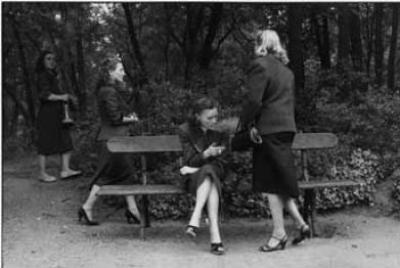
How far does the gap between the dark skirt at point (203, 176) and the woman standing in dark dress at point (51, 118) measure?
3.32 metres

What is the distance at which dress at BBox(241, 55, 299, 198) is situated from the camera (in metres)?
5.86

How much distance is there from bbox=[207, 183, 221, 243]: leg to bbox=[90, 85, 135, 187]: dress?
1.47 meters

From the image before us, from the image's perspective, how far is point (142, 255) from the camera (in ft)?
19.2


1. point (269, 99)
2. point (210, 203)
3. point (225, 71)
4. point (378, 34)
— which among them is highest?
point (378, 34)

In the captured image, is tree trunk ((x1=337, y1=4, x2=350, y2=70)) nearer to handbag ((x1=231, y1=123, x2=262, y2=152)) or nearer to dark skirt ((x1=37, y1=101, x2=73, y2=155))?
dark skirt ((x1=37, y1=101, x2=73, y2=155))

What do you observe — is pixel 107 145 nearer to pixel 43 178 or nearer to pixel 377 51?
pixel 43 178

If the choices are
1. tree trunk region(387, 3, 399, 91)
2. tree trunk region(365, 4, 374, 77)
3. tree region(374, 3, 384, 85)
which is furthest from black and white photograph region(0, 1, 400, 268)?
tree trunk region(365, 4, 374, 77)

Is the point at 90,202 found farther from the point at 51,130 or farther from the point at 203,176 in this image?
the point at 51,130

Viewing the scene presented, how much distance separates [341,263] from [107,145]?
104 inches

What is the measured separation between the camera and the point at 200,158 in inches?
243

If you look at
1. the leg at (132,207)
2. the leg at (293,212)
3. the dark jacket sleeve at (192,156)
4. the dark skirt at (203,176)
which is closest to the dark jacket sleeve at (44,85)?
the leg at (132,207)

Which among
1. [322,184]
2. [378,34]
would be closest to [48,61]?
[322,184]

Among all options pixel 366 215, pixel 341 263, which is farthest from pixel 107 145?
pixel 366 215

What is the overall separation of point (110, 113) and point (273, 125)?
6.66 ft
